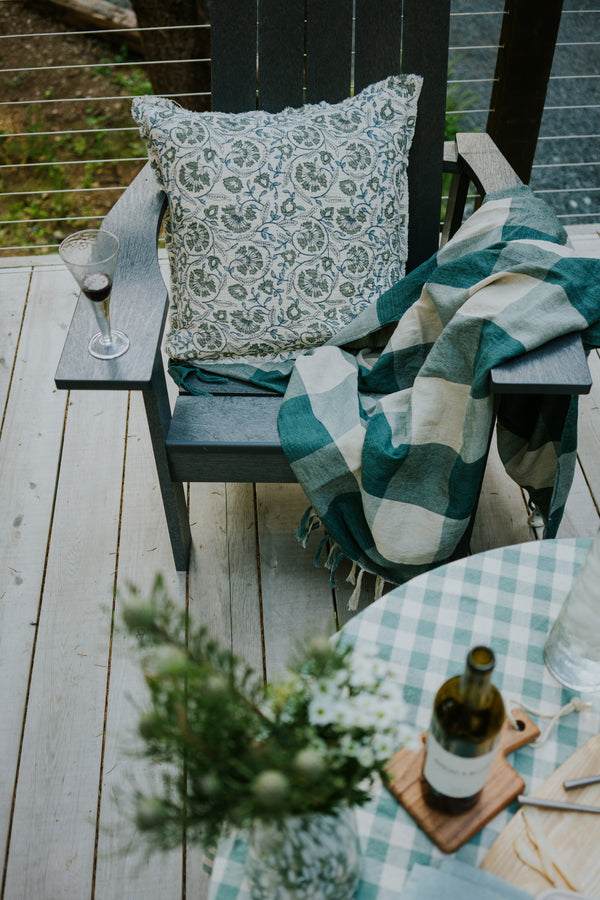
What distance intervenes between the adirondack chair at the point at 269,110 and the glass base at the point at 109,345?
0.01 m

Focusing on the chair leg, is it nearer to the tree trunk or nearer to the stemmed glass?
the stemmed glass

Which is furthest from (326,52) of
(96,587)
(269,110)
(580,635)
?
(580,635)

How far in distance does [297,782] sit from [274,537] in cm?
128

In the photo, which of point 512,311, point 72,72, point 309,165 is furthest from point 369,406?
point 72,72

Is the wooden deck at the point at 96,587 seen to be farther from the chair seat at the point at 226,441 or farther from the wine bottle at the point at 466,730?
the wine bottle at the point at 466,730

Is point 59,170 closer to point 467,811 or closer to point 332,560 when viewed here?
point 332,560

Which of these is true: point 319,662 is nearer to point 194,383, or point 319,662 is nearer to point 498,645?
point 498,645

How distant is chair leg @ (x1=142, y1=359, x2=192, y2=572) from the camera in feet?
4.72

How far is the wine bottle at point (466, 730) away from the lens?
0.68 metres

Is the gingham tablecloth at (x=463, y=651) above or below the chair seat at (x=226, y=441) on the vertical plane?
above

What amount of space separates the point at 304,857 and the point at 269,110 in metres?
1.60

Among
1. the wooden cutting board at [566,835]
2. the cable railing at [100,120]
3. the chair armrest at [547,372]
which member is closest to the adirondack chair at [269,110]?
the chair armrest at [547,372]

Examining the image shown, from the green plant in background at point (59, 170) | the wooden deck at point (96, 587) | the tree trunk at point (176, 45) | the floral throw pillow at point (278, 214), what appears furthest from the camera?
the green plant in background at point (59, 170)

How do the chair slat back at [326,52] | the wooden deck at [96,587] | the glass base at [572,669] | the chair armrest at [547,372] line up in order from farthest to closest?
the chair slat back at [326,52], the wooden deck at [96,587], the chair armrest at [547,372], the glass base at [572,669]
